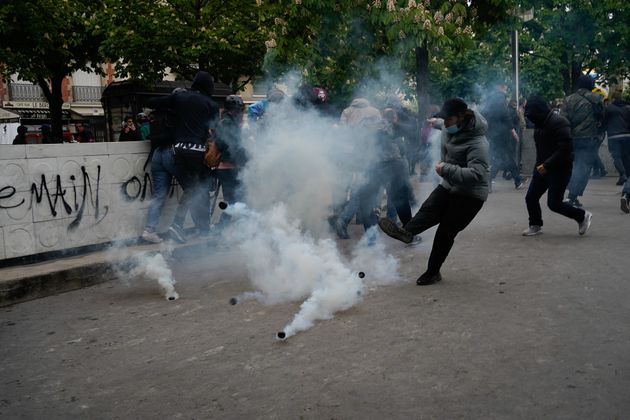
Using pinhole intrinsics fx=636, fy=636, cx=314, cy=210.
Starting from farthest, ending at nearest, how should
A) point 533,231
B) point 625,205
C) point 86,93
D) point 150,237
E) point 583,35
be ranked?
point 86,93
point 583,35
point 625,205
point 533,231
point 150,237

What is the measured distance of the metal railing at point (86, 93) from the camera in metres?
35.3

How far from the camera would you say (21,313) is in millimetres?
5410

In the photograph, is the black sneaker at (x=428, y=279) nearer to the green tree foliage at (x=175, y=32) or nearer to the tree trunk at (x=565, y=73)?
the green tree foliage at (x=175, y=32)

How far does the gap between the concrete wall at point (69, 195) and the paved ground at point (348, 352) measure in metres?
0.94

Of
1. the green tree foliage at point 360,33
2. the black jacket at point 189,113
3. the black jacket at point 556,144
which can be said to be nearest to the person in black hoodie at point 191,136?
the black jacket at point 189,113

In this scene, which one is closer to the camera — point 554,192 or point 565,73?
point 554,192

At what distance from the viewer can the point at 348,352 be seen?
3.89 meters

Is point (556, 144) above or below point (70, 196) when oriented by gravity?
above

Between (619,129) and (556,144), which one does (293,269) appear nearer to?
(556,144)

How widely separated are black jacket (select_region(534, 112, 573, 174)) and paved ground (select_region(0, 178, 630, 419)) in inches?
57.5

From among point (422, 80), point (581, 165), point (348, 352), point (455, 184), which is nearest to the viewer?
point (348, 352)

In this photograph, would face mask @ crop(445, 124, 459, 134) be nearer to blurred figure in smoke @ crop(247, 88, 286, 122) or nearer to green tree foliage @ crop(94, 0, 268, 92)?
blurred figure in smoke @ crop(247, 88, 286, 122)

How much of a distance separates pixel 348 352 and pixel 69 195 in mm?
4236


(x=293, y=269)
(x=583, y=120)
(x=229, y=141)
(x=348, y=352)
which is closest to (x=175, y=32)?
(x=229, y=141)
